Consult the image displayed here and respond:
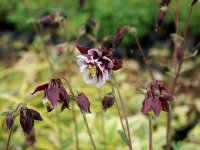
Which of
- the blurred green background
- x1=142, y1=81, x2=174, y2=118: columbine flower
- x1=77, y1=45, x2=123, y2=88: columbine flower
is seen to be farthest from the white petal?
the blurred green background

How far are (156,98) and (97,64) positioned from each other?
21 centimetres

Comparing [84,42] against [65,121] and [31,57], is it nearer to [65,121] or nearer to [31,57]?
[31,57]

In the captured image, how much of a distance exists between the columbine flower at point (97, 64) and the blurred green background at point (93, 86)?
1.58ft

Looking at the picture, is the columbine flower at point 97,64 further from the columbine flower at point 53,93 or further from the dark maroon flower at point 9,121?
the dark maroon flower at point 9,121

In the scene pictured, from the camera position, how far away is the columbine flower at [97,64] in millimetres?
859

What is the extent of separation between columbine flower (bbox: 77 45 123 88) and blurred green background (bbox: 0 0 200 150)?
1.58 feet

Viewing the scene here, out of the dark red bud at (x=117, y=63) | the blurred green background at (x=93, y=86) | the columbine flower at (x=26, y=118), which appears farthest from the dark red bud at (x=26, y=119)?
the blurred green background at (x=93, y=86)

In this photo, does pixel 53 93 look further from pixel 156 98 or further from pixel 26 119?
pixel 156 98

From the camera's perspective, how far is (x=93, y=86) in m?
2.75

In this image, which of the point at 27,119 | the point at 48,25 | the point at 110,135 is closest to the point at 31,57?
the point at 48,25

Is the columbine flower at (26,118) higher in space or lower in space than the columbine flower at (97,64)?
lower

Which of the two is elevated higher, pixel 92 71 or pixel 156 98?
pixel 92 71

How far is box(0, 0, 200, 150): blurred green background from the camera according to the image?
199 cm

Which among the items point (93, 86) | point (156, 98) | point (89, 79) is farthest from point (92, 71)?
point (93, 86)
